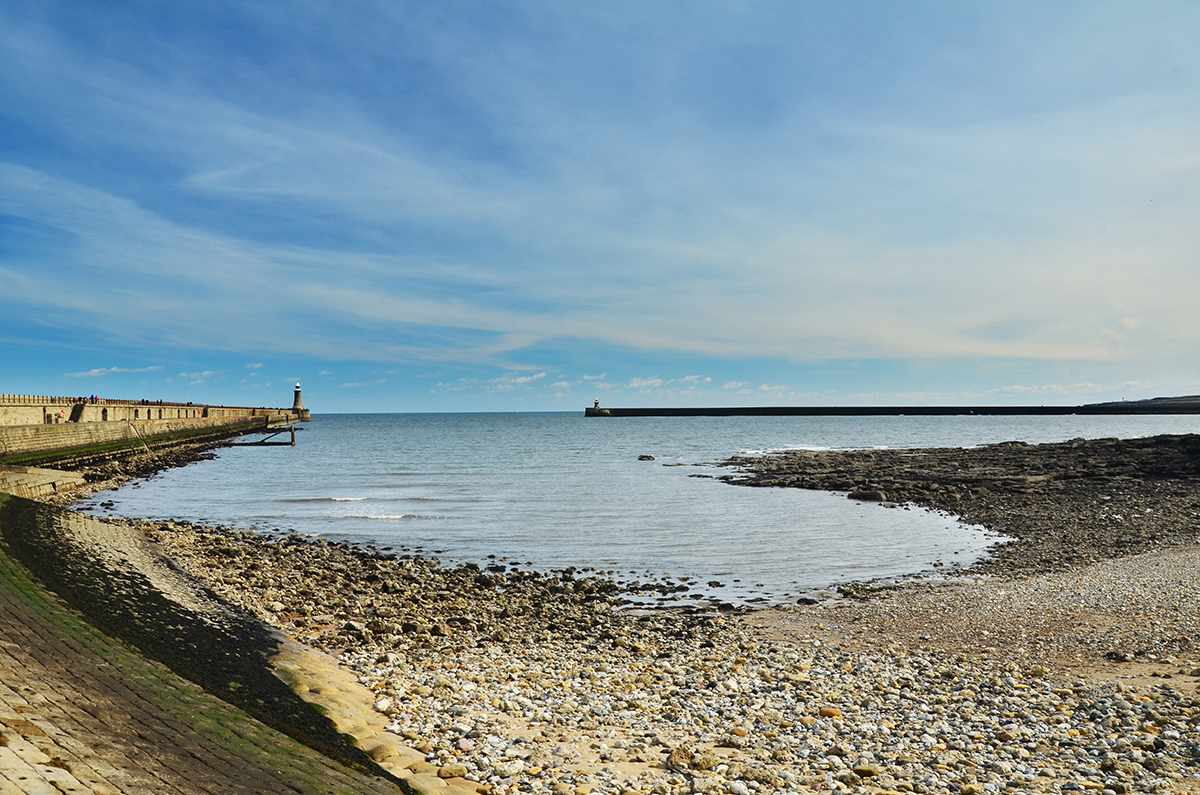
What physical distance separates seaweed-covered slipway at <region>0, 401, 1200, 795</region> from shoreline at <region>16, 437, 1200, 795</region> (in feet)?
0.14

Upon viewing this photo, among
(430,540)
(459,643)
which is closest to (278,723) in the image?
(459,643)

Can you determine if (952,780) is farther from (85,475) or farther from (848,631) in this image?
(85,475)

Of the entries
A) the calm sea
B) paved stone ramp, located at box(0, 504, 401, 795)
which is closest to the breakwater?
the calm sea

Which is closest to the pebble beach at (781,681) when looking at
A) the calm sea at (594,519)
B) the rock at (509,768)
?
the rock at (509,768)

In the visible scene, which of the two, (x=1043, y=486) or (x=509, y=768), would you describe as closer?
(x=509, y=768)

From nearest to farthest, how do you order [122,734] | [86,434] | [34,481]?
[122,734] < [34,481] < [86,434]

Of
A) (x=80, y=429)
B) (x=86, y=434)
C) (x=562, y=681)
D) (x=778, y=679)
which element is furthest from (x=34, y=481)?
(x=778, y=679)

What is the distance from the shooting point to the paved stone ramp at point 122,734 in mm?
5547

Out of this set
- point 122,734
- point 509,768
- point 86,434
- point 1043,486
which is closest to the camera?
point 122,734

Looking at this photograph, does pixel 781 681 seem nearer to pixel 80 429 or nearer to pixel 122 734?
pixel 122 734

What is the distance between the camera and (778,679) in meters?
10.1

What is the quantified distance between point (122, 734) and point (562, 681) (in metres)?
5.36

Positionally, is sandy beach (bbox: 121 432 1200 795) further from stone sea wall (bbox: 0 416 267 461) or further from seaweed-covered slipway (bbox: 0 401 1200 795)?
stone sea wall (bbox: 0 416 267 461)

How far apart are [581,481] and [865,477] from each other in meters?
16.8
